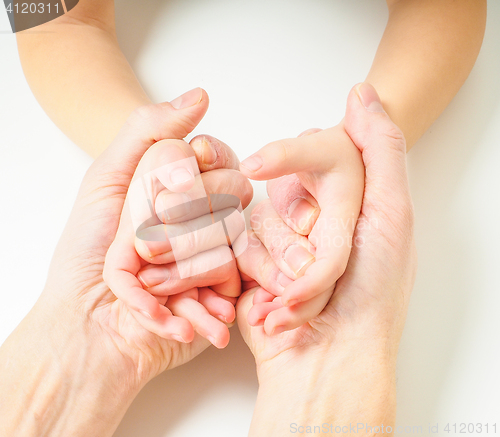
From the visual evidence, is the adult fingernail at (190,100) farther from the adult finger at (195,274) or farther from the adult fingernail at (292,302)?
the adult fingernail at (292,302)

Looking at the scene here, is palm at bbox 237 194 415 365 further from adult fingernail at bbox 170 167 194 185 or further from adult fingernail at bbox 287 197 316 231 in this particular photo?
adult fingernail at bbox 170 167 194 185

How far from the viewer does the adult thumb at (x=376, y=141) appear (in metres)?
0.77

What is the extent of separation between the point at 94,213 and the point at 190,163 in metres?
0.22

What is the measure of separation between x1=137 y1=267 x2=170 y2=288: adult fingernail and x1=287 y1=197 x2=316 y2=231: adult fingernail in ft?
0.81

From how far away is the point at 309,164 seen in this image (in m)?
0.71

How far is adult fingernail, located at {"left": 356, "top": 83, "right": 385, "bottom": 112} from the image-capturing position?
0.81 metres

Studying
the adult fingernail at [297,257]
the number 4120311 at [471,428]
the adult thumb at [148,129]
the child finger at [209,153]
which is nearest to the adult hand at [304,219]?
the adult fingernail at [297,257]

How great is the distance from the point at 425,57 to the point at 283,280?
609 millimetres

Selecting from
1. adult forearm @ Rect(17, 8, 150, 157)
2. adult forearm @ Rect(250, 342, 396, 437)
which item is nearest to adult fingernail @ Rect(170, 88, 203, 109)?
adult forearm @ Rect(17, 8, 150, 157)

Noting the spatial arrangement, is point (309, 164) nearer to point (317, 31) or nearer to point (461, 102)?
point (461, 102)

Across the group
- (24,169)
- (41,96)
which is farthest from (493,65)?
(24,169)

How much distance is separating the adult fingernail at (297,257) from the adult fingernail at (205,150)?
9.3 inches

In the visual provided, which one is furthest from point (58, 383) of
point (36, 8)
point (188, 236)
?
point (36, 8)

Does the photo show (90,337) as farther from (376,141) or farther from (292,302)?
(376,141)
